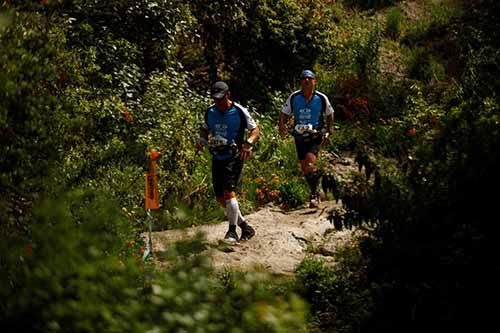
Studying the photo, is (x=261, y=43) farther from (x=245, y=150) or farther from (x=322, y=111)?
(x=245, y=150)

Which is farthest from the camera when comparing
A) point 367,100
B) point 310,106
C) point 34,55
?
point 367,100

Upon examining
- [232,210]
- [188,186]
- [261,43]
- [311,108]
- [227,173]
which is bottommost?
[188,186]

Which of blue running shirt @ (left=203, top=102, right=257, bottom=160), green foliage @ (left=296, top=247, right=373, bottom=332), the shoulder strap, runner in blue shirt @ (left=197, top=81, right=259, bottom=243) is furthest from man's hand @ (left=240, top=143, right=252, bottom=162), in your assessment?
the shoulder strap

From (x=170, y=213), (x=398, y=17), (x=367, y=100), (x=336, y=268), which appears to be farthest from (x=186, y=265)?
(x=398, y=17)

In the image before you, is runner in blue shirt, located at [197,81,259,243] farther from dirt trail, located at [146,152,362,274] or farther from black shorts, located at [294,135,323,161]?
black shorts, located at [294,135,323,161]

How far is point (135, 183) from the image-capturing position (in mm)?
9656

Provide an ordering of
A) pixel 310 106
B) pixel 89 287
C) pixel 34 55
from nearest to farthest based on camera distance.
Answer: pixel 89 287 < pixel 34 55 < pixel 310 106

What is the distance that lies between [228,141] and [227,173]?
346mm

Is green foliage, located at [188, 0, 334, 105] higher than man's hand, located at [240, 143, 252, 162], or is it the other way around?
green foliage, located at [188, 0, 334, 105]

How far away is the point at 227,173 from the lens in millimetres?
8375

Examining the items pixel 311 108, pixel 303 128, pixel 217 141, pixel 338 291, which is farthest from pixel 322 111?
pixel 338 291

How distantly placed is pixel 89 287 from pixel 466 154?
293cm

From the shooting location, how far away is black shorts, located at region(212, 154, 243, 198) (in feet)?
27.5

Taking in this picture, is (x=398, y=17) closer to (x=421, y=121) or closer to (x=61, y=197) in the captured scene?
(x=421, y=121)
